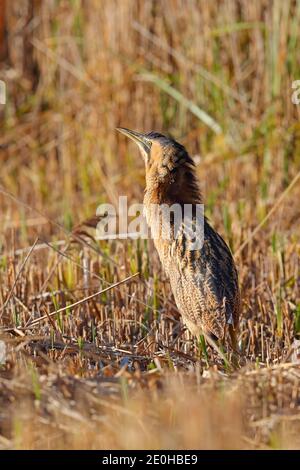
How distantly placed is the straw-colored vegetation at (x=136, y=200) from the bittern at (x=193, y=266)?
0.18 metres

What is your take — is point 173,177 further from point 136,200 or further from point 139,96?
point 139,96

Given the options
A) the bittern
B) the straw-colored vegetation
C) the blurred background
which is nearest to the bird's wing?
the bittern

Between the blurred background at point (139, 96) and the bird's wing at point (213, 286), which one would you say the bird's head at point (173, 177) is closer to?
the bird's wing at point (213, 286)

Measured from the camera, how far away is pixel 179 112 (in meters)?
8.84

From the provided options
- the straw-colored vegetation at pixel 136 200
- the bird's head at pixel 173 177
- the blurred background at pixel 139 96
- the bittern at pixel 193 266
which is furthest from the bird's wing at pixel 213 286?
the blurred background at pixel 139 96

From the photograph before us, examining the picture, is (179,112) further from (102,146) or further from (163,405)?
(163,405)

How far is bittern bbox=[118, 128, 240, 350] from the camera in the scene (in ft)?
15.2

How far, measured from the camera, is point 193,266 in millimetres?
4703

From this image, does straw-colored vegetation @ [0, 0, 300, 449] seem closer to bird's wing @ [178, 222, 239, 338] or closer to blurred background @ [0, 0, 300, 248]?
blurred background @ [0, 0, 300, 248]

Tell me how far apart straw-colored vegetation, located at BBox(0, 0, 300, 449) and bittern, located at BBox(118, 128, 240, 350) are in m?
0.18

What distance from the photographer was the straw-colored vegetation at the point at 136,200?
365 cm

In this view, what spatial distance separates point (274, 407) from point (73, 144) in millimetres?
5965

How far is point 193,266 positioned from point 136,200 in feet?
10.9

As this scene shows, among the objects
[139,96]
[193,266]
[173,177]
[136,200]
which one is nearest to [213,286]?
[193,266]
